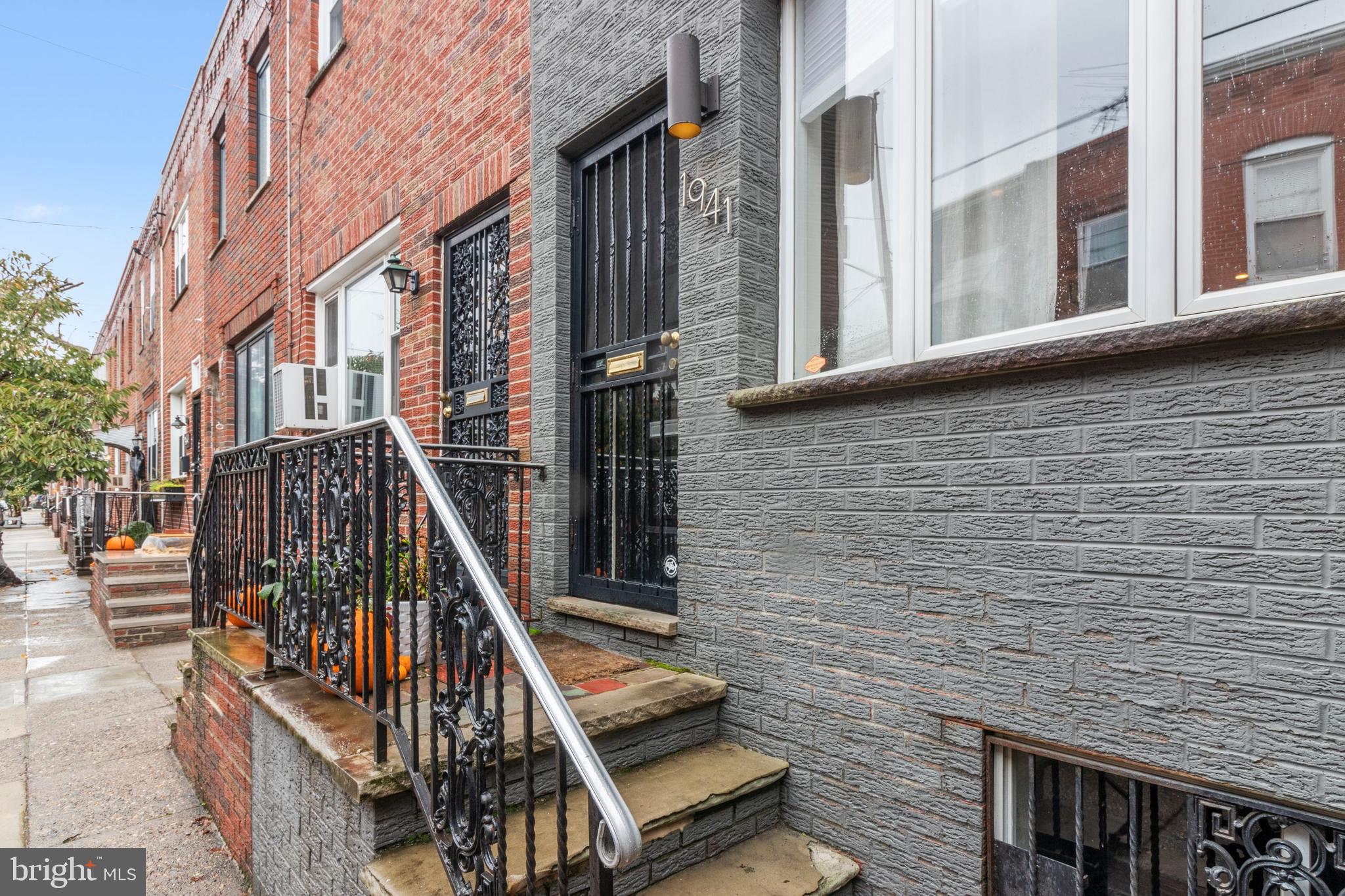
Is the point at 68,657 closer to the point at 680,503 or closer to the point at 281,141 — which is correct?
the point at 281,141

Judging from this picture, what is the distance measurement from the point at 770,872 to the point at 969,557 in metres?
1.06

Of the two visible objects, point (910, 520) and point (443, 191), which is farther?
point (443, 191)

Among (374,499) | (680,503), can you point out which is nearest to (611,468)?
(680,503)

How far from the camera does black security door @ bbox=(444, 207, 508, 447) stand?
166 inches

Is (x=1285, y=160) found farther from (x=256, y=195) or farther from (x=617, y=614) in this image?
(x=256, y=195)

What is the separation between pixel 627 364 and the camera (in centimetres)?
331

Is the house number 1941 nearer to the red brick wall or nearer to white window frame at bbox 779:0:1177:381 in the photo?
white window frame at bbox 779:0:1177:381

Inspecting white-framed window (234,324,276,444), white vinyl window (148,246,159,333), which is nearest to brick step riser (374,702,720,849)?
white-framed window (234,324,276,444)

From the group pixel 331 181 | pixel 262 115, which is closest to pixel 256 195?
pixel 262 115

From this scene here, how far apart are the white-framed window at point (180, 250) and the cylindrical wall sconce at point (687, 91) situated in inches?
443

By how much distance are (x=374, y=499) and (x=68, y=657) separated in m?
5.83

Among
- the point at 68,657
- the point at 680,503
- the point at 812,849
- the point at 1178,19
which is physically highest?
the point at 1178,19

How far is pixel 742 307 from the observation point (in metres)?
2.62

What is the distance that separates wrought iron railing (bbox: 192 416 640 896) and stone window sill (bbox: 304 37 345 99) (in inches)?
175
